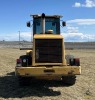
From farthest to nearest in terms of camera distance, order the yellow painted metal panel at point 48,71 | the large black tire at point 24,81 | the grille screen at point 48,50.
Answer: the large black tire at point 24,81 < the grille screen at point 48,50 < the yellow painted metal panel at point 48,71

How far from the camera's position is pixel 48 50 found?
14148 millimetres

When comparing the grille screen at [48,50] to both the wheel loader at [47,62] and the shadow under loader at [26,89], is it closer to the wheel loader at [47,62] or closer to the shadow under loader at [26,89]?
the wheel loader at [47,62]

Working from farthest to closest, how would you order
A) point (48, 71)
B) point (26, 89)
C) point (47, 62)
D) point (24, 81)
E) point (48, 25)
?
point (48, 25), point (24, 81), point (26, 89), point (47, 62), point (48, 71)

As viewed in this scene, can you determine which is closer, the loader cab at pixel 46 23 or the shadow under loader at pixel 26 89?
the shadow under loader at pixel 26 89

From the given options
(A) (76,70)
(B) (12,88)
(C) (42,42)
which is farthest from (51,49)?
(B) (12,88)

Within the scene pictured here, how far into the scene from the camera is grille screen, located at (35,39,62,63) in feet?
46.2

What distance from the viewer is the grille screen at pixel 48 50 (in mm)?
14078

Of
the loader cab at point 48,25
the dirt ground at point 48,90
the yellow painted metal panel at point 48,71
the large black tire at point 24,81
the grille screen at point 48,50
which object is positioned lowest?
the dirt ground at point 48,90

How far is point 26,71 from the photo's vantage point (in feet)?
44.6

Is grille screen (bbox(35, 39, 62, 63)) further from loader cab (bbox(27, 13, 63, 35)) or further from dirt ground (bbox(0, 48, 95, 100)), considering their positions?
loader cab (bbox(27, 13, 63, 35))

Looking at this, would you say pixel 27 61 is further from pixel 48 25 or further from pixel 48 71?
pixel 48 25

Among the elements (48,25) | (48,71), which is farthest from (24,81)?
(48,25)

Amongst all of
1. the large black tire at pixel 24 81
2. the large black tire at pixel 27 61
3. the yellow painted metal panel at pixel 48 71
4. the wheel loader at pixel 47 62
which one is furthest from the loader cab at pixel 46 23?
the yellow painted metal panel at pixel 48 71

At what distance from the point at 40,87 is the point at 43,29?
2.63 m
